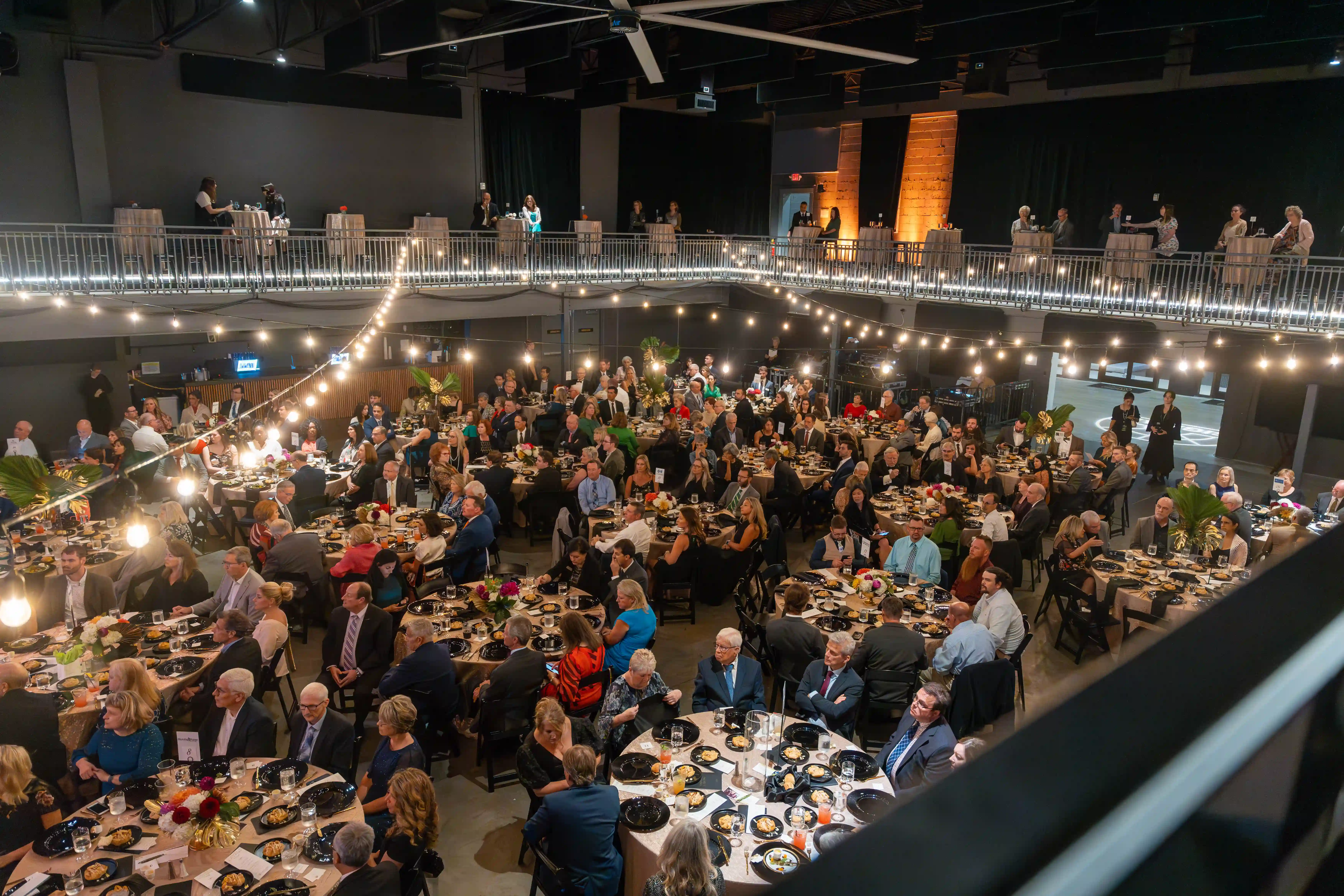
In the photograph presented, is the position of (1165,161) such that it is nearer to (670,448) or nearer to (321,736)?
(670,448)

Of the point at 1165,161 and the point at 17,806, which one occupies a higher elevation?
the point at 1165,161

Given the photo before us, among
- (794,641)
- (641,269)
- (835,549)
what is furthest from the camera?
(641,269)

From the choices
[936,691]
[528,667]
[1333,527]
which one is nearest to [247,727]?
[528,667]

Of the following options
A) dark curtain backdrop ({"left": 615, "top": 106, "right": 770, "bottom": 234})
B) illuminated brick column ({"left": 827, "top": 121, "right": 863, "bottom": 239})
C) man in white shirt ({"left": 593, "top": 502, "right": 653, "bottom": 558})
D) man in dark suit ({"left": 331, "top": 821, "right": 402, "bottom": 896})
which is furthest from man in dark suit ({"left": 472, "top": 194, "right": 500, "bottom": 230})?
man in dark suit ({"left": 331, "top": 821, "right": 402, "bottom": 896})

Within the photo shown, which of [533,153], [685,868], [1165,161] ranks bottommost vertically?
[685,868]

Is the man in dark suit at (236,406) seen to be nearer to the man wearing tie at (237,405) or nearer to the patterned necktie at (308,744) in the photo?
the man wearing tie at (237,405)

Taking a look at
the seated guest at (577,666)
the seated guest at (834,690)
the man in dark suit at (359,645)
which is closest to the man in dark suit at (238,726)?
the man in dark suit at (359,645)

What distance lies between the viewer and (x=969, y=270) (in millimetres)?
15484

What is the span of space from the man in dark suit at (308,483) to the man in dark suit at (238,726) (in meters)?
4.46

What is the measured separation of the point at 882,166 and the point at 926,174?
3.93 ft

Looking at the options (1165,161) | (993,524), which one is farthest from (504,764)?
(1165,161)

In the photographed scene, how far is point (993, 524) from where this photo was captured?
805 centimetres

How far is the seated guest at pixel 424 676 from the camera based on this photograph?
549cm

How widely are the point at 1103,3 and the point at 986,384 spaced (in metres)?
7.04
